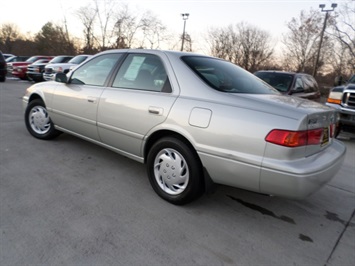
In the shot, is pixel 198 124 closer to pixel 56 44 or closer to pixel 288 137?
pixel 288 137

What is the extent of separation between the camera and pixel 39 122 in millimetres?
4445

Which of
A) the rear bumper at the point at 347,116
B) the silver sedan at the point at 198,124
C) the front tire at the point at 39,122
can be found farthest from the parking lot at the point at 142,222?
the rear bumper at the point at 347,116

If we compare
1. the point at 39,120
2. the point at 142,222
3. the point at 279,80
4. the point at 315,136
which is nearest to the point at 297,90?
the point at 279,80

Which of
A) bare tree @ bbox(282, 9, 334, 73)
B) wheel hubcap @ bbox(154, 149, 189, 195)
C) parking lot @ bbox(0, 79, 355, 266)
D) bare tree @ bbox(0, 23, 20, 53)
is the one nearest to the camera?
parking lot @ bbox(0, 79, 355, 266)

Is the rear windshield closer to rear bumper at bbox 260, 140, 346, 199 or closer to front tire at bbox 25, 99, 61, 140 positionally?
rear bumper at bbox 260, 140, 346, 199

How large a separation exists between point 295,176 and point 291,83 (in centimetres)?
526

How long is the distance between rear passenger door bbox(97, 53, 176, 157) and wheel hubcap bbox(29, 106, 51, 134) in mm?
1520

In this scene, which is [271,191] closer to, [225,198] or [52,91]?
[225,198]

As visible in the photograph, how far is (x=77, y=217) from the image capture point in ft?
7.93

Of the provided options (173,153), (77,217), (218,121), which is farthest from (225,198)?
(77,217)

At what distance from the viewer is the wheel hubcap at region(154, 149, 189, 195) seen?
2664 millimetres

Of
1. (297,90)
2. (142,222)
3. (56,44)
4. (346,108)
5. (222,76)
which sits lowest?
(142,222)

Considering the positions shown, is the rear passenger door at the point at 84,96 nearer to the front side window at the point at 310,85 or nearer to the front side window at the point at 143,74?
the front side window at the point at 143,74

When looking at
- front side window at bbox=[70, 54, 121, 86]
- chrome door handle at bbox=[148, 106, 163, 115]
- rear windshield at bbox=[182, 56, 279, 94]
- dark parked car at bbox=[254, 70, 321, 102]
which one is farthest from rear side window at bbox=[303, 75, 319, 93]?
chrome door handle at bbox=[148, 106, 163, 115]
